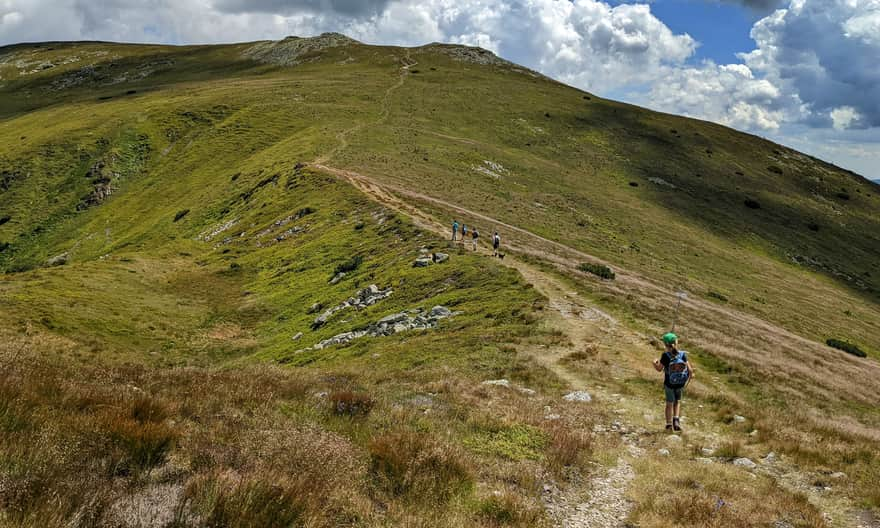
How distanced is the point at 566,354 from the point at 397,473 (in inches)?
557

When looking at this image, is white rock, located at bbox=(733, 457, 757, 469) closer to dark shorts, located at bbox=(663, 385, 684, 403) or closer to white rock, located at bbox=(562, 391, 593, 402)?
dark shorts, located at bbox=(663, 385, 684, 403)

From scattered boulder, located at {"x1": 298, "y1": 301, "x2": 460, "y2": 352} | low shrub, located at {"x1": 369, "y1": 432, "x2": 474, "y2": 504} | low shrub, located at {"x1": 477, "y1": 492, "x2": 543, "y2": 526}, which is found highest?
low shrub, located at {"x1": 369, "y1": 432, "x2": 474, "y2": 504}

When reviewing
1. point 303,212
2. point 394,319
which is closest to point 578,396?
point 394,319

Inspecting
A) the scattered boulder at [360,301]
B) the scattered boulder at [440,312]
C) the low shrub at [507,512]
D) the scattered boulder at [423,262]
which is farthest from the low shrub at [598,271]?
the low shrub at [507,512]

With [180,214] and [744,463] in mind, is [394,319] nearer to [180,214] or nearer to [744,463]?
[744,463]

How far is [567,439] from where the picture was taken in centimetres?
1158

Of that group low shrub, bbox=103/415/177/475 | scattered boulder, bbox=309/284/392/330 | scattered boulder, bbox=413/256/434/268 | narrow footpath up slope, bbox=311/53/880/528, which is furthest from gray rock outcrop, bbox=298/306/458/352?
low shrub, bbox=103/415/177/475

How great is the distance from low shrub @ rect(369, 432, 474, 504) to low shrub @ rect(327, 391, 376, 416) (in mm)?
2201

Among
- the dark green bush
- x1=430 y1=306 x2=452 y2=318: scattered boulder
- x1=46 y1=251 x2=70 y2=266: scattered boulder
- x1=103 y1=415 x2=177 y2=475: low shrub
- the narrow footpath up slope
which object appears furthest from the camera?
the dark green bush

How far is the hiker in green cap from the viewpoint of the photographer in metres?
14.0

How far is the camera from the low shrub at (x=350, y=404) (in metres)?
11.1

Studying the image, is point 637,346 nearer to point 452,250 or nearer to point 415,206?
point 452,250

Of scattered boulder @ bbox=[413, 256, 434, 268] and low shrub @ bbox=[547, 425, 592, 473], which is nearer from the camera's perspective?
low shrub @ bbox=[547, 425, 592, 473]

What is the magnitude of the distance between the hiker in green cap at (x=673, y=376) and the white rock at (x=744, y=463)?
198 cm
